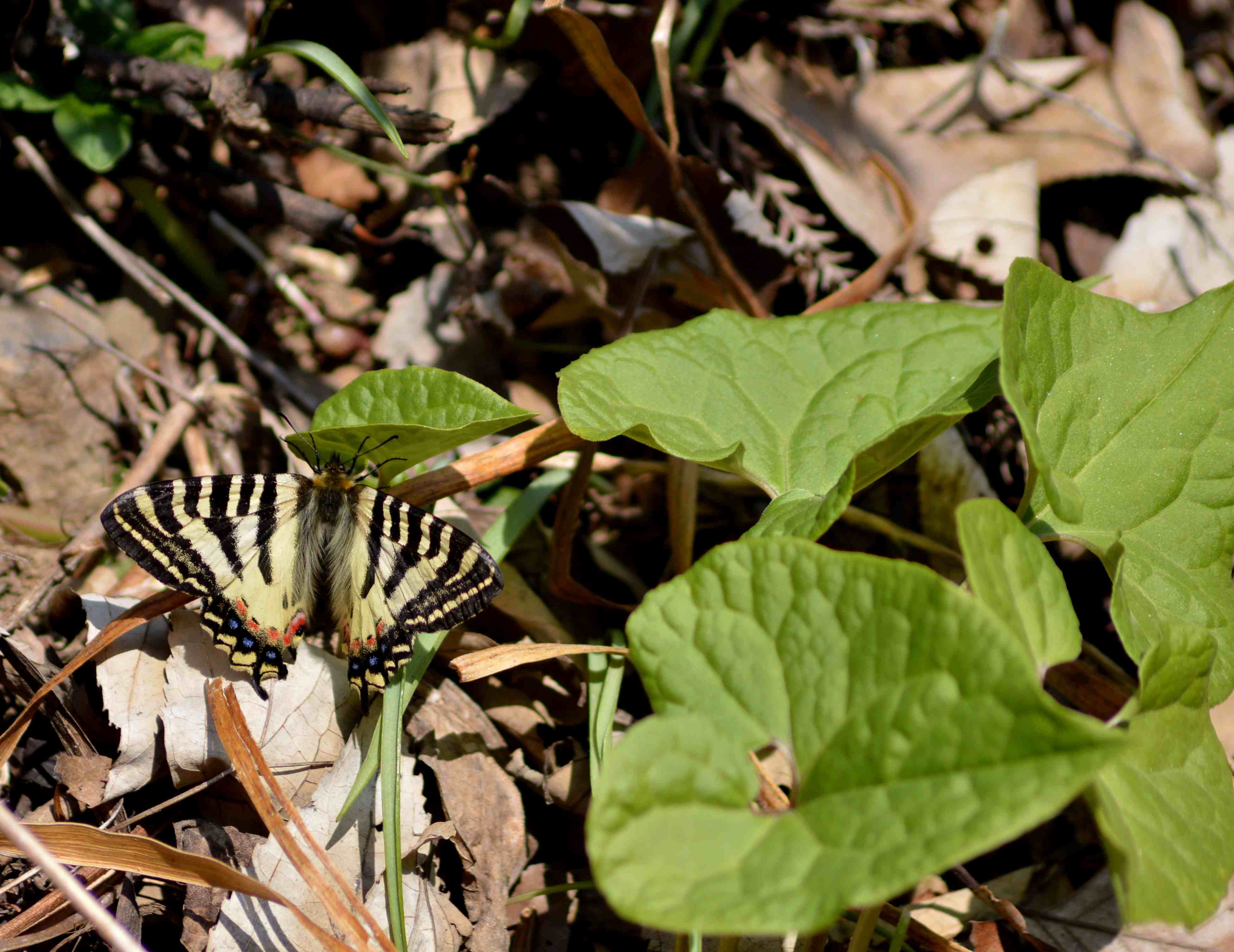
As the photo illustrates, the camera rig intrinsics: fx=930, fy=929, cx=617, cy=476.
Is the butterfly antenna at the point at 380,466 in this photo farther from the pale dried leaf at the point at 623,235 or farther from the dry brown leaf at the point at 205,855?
the pale dried leaf at the point at 623,235

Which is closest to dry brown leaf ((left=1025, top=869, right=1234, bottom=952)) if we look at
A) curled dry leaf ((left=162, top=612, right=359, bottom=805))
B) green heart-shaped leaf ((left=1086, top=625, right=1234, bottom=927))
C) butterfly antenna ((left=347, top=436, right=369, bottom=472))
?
green heart-shaped leaf ((left=1086, top=625, right=1234, bottom=927))

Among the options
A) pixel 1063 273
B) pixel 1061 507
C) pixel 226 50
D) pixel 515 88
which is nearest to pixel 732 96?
pixel 515 88

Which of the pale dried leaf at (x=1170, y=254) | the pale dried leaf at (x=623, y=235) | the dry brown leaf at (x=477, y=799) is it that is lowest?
the dry brown leaf at (x=477, y=799)

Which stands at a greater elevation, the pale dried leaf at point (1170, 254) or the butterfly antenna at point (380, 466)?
the butterfly antenna at point (380, 466)

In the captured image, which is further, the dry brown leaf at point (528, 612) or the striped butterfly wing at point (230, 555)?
the dry brown leaf at point (528, 612)

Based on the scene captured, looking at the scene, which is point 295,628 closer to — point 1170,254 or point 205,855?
point 205,855

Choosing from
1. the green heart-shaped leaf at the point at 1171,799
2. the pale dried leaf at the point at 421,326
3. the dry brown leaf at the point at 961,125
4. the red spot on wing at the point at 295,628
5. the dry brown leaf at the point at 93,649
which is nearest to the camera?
the green heart-shaped leaf at the point at 1171,799

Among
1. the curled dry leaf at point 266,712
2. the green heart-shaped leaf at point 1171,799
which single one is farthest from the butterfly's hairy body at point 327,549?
the green heart-shaped leaf at point 1171,799

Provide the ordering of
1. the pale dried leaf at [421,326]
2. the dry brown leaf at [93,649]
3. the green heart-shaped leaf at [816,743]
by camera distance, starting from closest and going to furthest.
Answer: the green heart-shaped leaf at [816,743]
the dry brown leaf at [93,649]
the pale dried leaf at [421,326]

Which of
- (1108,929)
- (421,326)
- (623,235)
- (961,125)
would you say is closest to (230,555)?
(421,326)
